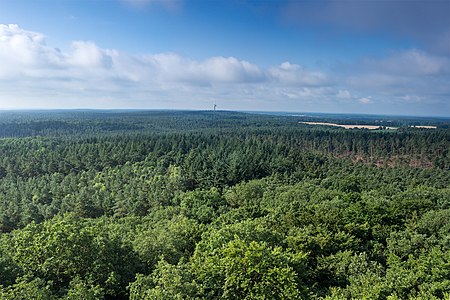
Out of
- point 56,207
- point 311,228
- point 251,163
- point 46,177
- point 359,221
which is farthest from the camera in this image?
point 251,163

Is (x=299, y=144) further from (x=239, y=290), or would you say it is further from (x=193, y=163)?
(x=239, y=290)

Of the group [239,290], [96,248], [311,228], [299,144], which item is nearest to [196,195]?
[311,228]

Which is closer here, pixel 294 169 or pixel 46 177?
pixel 46 177

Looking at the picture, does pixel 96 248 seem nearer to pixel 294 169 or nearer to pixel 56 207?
pixel 56 207

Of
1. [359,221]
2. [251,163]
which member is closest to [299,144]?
[251,163]

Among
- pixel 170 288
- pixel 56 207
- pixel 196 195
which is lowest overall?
pixel 56 207

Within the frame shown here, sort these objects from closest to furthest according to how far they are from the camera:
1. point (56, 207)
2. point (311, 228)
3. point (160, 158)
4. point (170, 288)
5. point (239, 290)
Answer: point (170, 288), point (239, 290), point (311, 228), point (56, 207), point (160, 158)

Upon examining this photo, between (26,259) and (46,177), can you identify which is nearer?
(26,259)

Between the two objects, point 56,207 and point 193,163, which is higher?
point 193,163

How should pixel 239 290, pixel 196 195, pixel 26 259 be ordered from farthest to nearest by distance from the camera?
pixel 196 195
pixel 26 259
pixel 239 290
